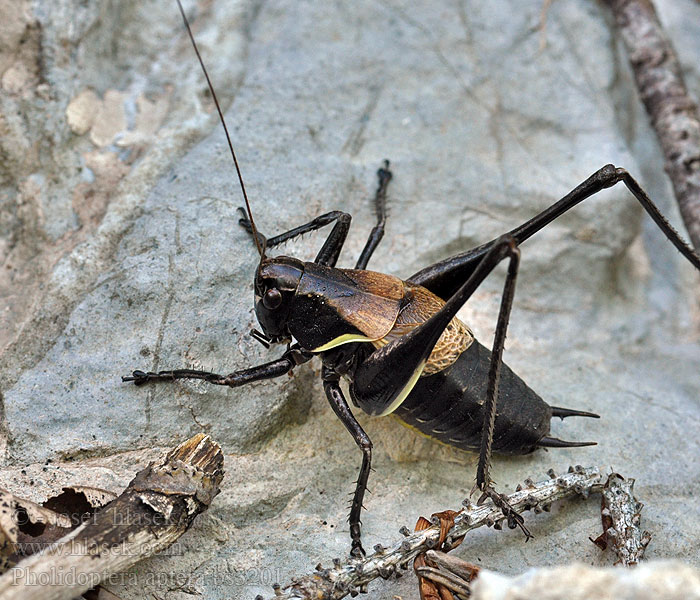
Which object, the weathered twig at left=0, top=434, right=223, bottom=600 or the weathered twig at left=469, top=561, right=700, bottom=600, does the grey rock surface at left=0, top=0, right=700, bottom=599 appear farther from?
the weathered twig at left=469, top=561, right=700, bottom=600

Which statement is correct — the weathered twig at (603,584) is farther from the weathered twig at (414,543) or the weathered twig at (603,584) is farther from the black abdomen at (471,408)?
the black abdomen at (471,408)

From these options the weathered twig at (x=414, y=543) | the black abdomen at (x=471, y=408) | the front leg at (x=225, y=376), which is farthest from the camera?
the front leg at (x=225, y=376)

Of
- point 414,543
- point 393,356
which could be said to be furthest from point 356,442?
point 414,543

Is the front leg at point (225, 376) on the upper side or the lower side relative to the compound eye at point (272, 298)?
lower

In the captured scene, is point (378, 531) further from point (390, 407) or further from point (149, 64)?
point (149, 64)

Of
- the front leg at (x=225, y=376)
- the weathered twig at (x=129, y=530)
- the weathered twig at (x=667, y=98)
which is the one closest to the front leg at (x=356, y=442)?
the front leg at (x=225, y=376)

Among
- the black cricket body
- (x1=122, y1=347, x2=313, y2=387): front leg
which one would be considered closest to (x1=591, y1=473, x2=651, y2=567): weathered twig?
the black cricket body

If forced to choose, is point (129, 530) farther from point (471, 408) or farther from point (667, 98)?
point (667, 98)
